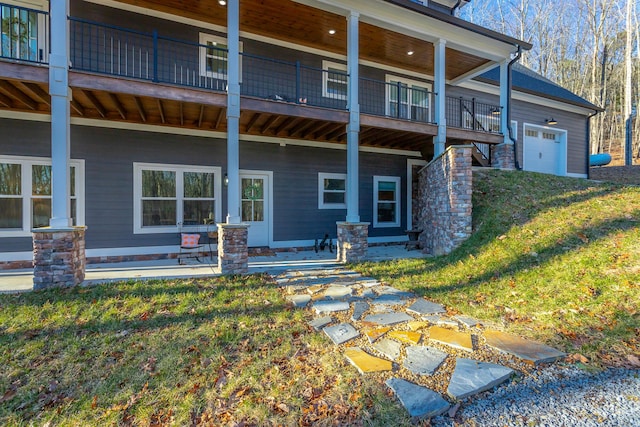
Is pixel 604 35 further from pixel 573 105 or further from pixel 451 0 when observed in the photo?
pixel 451 0

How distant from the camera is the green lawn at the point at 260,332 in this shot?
2287 millimetres

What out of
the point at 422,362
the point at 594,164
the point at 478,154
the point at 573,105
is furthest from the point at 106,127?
the point at 594,164

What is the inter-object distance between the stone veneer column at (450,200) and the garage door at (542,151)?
7.59 meters

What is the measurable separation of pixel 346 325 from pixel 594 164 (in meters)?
20.1

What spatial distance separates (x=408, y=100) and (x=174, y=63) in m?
7.31

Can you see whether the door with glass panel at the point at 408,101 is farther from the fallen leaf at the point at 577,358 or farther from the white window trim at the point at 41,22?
the white window trim at the point at 41,22

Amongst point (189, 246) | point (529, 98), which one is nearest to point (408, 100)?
point (529, 98)

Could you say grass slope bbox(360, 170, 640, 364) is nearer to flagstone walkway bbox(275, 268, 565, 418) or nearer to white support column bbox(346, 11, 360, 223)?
flagstone walkway bbox(275, 268, 565, 418)

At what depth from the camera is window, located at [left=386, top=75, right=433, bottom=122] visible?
10219 mm

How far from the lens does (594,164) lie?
1677cm

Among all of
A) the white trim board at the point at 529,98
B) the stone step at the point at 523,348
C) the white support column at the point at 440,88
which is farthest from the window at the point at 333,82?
the stone step at the point at 523,348

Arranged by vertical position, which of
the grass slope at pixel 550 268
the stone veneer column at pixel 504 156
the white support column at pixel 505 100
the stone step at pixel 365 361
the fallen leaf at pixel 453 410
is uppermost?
the white support column at pixel 505 100

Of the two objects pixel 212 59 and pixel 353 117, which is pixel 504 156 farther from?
pixel 212 59

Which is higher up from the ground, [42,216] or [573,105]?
[573,105]
